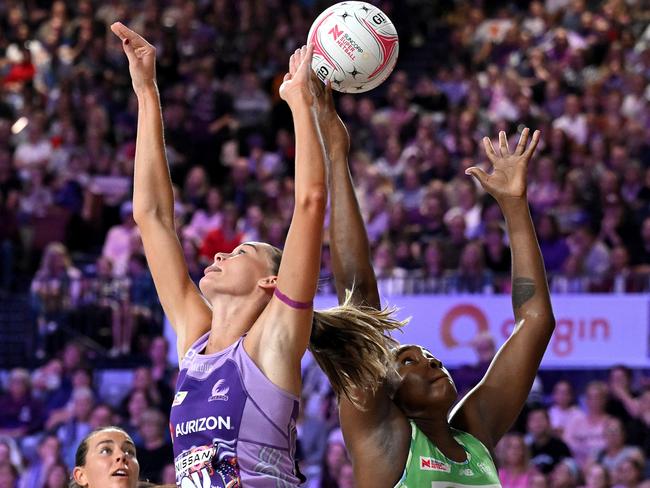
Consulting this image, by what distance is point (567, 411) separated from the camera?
984 cm

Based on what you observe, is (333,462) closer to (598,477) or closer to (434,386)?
(598,477)

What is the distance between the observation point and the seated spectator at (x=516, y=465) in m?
8.97

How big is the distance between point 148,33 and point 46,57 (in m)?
1.39

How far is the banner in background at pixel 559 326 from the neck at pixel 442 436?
5.43 metres

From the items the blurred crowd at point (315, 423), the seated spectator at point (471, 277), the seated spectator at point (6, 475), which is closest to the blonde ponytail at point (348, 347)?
the blurred crowd at point (315, 423)

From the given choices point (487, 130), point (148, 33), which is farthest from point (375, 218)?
point (148, 33)

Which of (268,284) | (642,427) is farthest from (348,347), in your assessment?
(642,427)

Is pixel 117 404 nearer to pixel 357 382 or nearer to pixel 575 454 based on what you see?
pixel 575 454

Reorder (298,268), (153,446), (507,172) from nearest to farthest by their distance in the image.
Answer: (298,268)
(507,172)
(153,446)

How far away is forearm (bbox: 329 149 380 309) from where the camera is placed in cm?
479

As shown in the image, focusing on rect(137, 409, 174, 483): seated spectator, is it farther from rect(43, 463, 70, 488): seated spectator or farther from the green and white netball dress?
the green and white netball dress

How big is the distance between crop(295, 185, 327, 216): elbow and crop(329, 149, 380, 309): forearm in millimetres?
1014

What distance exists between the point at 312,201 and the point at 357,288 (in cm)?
104

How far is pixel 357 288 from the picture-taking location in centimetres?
477
